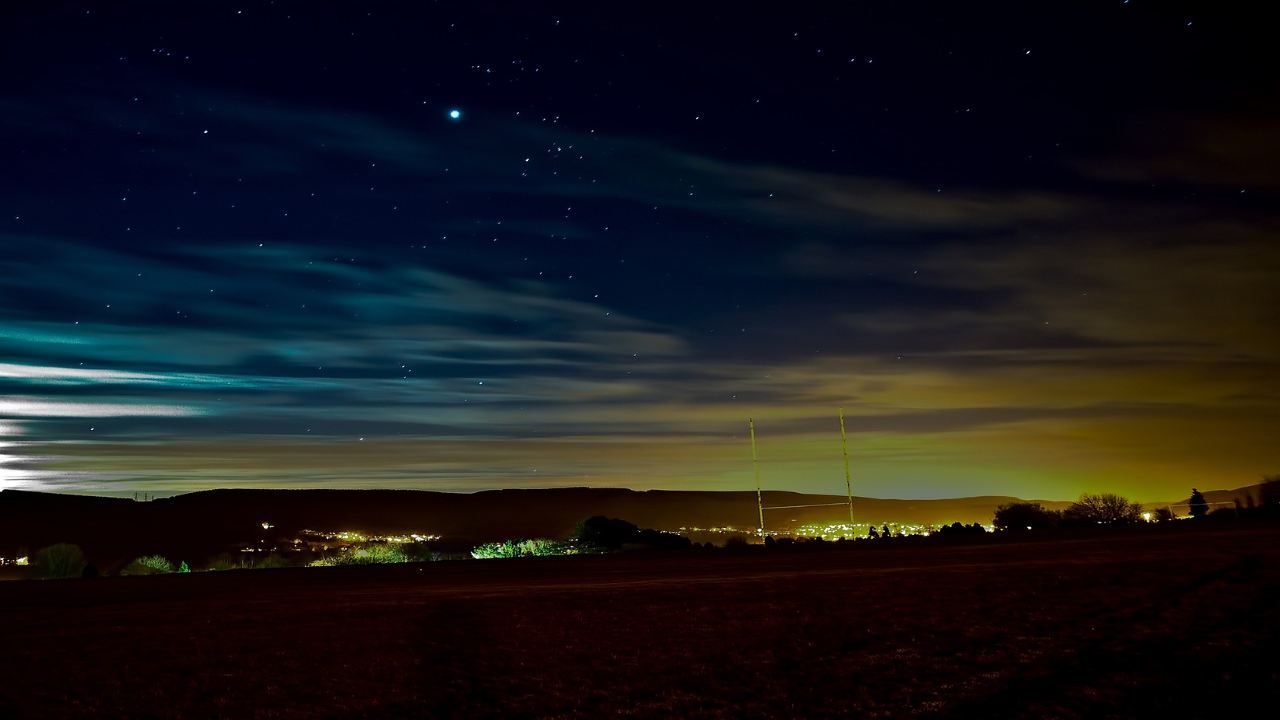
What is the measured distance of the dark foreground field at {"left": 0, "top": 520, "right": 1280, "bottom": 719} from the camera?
7684 mm

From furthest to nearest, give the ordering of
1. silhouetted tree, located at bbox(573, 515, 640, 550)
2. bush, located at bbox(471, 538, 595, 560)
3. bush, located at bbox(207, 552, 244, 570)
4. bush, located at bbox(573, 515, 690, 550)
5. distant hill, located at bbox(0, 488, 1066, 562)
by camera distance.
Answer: distant hill, located at bbox(0, 488, 1066, 562)
silhouetted tree, located at bbox(573, 515, 640, 550)
bush, located at bbox(573, 515, 690, 550)
bush, located at bbox(471, 538, 595, 560)
bush, located at bbox(207, 552, 244, 570)

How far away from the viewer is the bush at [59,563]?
91.7 feet

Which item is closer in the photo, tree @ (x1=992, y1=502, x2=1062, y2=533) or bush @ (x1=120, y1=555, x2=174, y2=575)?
bush @ (x1=120, y1=555, x2=174, y2=575)

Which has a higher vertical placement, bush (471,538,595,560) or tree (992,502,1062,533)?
bush (471,538,595,560)

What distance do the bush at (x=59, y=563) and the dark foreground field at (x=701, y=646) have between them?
12.4 meters

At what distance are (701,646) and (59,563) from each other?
25708 millimetres

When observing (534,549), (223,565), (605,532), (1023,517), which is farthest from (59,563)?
(1023,517)

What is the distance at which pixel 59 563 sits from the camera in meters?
28.3

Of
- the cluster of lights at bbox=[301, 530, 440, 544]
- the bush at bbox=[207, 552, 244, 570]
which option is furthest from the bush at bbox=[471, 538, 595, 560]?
the cluster of lights at bbox=[301, 530, 440, 544]

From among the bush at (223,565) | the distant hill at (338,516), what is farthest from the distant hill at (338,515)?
the bush at (223,565)

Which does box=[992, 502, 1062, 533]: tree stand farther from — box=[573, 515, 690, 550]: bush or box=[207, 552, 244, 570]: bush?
box=[207, 552, 244, 570]: bush

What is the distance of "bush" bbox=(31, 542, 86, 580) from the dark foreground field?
12361mm

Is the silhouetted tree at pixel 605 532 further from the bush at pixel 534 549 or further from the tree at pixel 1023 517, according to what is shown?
the tree at pixel 1023 517

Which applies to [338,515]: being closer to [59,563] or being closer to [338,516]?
[338,516]
